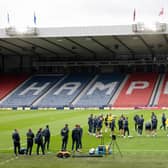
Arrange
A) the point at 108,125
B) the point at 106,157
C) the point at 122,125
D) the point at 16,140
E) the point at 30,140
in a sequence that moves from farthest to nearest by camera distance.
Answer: the point at 108,125 → the point at 122,125 → the point at 16,140 → the point at 30,140 → the point at 106,157

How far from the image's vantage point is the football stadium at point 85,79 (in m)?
38.2

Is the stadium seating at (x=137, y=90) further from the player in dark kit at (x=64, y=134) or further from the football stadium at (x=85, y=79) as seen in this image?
the player in dark kit at (x=64, y=134)

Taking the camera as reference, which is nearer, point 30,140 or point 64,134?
point 30,140

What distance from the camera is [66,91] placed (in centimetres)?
7012

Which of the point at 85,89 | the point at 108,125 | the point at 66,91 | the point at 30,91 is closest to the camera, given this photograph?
the point at 108,125

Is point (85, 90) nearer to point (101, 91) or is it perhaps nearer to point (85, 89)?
point (85, 89)

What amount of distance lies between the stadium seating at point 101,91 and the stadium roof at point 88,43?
13.3 feet

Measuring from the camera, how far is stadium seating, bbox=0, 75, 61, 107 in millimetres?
67625

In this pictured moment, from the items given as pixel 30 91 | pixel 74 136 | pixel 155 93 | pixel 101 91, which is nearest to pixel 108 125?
pixel 74 136

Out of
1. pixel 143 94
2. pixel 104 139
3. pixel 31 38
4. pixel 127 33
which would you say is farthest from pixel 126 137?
pixel 143 94

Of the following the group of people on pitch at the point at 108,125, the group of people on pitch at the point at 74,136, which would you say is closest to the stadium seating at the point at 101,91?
the group of people on pitch at the point at 108,125

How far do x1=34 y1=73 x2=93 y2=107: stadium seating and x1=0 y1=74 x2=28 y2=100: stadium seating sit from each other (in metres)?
7.02

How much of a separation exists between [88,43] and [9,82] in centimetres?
1846

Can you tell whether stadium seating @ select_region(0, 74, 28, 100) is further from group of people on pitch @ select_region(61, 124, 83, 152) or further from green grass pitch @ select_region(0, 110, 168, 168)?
group of people on pitch @ select_region(61, 124, 83, 152)
